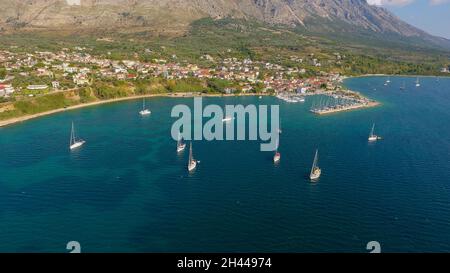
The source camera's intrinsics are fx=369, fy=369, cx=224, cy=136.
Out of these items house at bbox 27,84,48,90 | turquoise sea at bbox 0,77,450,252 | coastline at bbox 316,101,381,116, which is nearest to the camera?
turquoise sea at bbox 0,77,450,252

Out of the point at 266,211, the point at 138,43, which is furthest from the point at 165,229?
the point at 138,43

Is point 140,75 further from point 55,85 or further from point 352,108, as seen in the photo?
point 352,108

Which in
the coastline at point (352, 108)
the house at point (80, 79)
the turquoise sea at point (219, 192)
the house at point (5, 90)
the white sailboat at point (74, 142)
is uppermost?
the house at point (80, 79)

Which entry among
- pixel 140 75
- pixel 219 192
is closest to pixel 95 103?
pixel 140 75

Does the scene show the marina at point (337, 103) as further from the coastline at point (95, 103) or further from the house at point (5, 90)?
the house at point (5, 90)

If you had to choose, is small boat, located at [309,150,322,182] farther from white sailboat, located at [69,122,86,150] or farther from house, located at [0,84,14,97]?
house, located at [0,84,14,97]

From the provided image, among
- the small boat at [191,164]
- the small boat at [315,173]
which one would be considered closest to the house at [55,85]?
the small boat at [191,164]

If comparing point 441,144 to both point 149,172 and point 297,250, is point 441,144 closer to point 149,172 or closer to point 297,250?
point 297,250

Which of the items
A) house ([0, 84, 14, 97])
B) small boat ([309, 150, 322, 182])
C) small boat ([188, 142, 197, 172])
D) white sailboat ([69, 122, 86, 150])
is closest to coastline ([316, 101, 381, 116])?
small boat ([309, 150, 322, 182])
